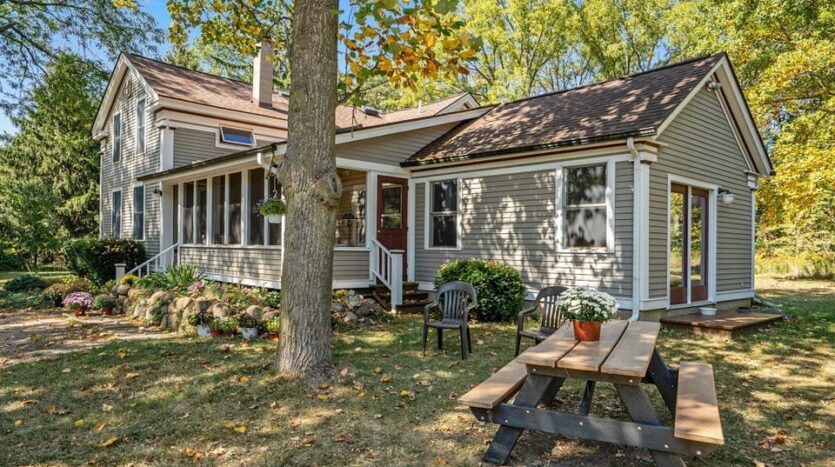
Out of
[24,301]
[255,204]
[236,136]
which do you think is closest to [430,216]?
[255,204]

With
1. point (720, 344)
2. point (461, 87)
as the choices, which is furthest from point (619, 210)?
point (461, 87)

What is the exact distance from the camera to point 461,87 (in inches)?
1081

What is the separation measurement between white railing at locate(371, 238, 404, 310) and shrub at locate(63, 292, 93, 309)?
18.3 ft

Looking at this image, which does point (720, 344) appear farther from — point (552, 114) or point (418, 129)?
point (418, 129)

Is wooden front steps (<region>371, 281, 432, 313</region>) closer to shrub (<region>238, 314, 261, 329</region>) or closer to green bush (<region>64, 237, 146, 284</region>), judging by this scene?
shrub (<region>238, 314, 261, 329</region>)

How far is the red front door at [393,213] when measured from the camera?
10898 mm

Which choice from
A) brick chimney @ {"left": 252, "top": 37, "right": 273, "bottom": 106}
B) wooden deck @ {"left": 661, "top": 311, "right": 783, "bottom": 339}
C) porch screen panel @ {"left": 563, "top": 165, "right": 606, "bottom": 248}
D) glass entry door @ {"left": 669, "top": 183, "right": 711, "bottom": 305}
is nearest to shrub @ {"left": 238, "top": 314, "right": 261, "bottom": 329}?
porch screen panel @ {"left": 563, "top": 165, "right": 606, "bottom": 248}

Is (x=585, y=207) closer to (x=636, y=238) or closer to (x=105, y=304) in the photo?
(x=636, y=238)

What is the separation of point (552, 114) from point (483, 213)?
2461 mm

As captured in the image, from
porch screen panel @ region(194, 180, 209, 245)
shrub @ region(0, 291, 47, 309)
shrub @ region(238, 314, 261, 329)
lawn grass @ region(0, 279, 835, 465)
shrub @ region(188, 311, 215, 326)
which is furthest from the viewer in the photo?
porch screen panel @ region(194, 180, 209, 245)

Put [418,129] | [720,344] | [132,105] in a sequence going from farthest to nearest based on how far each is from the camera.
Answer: [132,105]
[418,129]
[720,344]

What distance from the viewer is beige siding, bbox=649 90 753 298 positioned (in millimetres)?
8414

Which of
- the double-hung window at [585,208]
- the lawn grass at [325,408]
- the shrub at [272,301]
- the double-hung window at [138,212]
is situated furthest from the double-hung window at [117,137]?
the double-hung window at [585,208]

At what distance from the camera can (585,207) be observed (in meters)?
8.73
